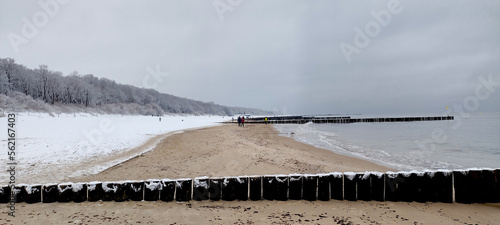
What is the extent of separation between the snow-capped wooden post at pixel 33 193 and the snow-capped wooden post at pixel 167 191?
286 cm

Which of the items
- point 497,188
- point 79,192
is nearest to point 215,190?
point 79,192

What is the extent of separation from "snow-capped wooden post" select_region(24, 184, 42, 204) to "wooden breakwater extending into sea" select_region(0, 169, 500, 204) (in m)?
0.76

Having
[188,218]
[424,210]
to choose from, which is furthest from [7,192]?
[424,210]

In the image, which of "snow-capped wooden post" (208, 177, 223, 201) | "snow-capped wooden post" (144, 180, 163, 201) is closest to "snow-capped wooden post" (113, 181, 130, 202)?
"snow-capped wooden post" (144, 180, 163, 201)

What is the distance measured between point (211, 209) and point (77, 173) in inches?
250

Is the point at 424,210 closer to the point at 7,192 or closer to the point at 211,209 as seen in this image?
the point at 211,209

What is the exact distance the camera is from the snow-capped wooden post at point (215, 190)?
263 inches

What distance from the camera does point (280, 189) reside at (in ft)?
22.1

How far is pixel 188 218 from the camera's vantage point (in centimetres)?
551

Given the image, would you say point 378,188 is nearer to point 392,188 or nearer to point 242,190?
point 392,188

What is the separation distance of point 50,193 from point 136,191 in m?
2.00

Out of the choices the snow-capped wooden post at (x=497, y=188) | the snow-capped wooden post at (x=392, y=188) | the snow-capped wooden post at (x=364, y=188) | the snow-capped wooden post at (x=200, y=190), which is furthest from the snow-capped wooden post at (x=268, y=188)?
the snow-capped wooden post at (x=497, y=188)

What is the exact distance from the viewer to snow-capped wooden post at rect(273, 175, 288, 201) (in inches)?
265

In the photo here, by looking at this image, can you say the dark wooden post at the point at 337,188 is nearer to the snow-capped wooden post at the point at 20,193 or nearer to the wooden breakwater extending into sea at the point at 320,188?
the wooden breakwater extending into sea at the point at 320,188
